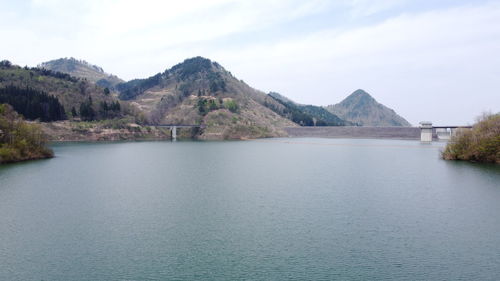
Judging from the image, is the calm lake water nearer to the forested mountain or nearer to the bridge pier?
the forested mountain

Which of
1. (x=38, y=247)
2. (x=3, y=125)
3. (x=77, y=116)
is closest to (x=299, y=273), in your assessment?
(x=38, y=247)

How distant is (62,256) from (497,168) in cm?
7239

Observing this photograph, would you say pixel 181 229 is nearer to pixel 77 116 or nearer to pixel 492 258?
pixel 492 258

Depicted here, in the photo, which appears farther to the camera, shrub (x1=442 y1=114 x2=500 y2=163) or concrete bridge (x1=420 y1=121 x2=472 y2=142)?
concrete bridge (x1=420 y1=121 x2=472 y2=142)

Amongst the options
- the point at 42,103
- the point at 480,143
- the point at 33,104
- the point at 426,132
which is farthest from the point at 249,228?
the point at 42,103

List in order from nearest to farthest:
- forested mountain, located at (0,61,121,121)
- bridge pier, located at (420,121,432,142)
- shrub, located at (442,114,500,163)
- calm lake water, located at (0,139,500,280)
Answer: calm lake water, located at (0,139,500,280)
shrub, located at (442,114,500,163)
forested mountain, located at (0,61,121,121)
bridge pier, located at (420,121,432,142)

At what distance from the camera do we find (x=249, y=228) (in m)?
31.5

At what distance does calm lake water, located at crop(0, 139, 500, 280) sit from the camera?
914 inches

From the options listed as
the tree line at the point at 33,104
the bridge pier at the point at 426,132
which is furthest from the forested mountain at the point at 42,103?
the bridge pier at the point at 426,132

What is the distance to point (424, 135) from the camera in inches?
6703

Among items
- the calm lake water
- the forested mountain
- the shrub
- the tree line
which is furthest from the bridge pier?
the tree line

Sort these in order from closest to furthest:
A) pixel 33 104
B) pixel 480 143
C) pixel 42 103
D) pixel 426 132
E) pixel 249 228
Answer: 1. pixel 249 228
2. pixel 480 143
3. pixel 33 104
4. pixel 42 103
5. pixel 426 132

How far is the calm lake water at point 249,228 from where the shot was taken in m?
23.2

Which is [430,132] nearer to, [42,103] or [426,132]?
[426,132]
